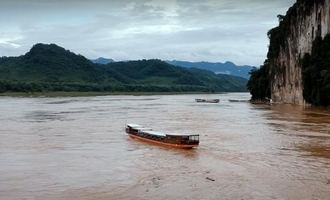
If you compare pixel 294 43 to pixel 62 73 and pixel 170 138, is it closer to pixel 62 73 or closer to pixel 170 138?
pixel 170 138

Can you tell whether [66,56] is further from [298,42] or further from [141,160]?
[141,160]

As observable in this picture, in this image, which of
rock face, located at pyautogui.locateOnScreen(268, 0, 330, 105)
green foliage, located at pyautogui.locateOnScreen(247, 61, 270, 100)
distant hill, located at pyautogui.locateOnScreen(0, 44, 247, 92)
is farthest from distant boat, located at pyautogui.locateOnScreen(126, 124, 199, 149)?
distant hill, located at pyautogui.locateOnScreen(0, 44, 247, 92)

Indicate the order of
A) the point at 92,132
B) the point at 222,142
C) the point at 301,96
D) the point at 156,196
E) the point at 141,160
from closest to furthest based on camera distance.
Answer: the point at 156,196 → the point at 141,160 → the point at 222,142 → the point at 92,132 → the point at 301,96

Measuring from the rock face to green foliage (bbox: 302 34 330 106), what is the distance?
1852mm

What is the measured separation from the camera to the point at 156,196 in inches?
659

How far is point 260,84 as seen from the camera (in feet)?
319

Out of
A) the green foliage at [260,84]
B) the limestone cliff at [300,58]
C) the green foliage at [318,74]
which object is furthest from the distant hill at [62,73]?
the green foliage at [318,74]

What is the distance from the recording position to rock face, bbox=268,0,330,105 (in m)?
66.3

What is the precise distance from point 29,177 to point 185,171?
6.34 meters

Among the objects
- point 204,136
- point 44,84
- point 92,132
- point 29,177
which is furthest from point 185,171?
point 44,84

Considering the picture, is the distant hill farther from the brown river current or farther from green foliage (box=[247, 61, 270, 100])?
the brown river current

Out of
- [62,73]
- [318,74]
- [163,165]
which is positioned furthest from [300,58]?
[62,73]

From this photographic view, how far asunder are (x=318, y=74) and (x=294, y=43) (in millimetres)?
14071

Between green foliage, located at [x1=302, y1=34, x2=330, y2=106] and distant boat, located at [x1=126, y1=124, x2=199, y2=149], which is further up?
green foliage, located at [x1=302, y1=34, x2=330, y2=106]
